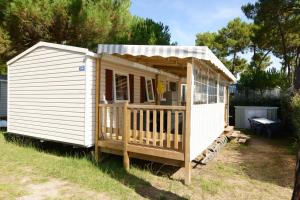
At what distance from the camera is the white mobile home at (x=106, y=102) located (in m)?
5.34

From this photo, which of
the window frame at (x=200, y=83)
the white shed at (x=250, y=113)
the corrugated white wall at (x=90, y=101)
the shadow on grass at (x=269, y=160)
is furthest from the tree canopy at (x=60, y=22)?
the white shed at (x=250, y=113)

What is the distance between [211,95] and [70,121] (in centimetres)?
380

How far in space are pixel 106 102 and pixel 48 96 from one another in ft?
4.95

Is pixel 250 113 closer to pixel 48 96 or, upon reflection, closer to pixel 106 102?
pixel 106 102

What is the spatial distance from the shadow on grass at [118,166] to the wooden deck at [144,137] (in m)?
0.34

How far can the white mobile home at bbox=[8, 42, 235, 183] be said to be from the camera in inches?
210

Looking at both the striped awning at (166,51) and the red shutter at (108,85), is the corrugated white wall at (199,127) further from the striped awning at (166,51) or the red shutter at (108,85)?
the red shutter at (108,85)

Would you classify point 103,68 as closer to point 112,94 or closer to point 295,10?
point 112,94

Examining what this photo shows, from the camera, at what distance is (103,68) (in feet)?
22.7

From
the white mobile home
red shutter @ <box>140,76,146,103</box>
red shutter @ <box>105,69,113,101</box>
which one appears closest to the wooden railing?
the white mobile home

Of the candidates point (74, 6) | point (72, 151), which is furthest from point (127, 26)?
point (72, 151)

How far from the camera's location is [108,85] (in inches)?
284

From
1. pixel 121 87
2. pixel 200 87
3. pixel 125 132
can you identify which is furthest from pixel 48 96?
pixel 200 87

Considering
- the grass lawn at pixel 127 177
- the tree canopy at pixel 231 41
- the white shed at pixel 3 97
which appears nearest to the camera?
the grass lawn at pixel 127 177
